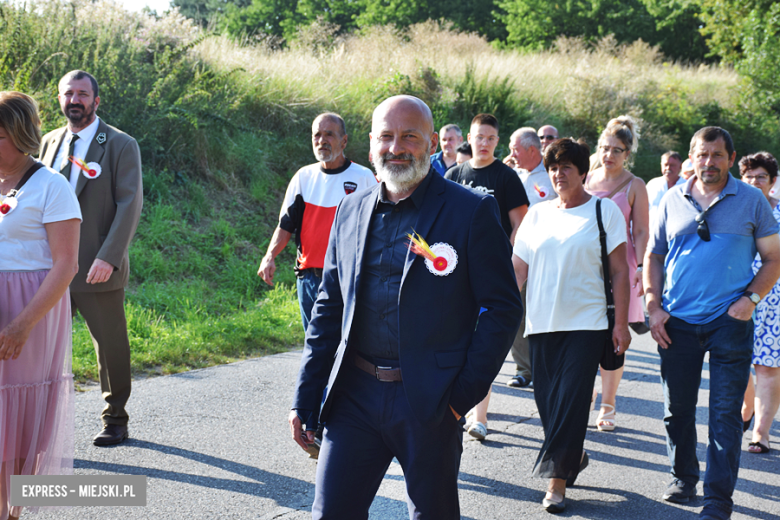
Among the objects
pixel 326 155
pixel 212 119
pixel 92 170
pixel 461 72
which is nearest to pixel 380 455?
pixel 326 155

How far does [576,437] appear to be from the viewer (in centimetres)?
411

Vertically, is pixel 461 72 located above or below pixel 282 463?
above

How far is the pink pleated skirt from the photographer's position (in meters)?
3.37

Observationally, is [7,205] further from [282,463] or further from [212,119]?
[212,119]

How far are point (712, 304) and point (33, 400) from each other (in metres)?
3.73

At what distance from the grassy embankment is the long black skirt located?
3.88 m

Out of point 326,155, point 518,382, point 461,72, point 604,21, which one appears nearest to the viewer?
point 326,155

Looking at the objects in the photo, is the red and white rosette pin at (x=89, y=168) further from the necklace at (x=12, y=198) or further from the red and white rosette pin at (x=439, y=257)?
the red and white rosette pin at (x=439, y=257)

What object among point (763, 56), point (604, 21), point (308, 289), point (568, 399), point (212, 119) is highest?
point (604, 21)

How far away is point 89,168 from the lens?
478 centimetres

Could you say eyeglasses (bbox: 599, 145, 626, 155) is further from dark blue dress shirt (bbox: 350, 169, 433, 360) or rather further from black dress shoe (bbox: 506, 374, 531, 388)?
dark blue dress shirt (bbox: 350, 169, 433, 360)

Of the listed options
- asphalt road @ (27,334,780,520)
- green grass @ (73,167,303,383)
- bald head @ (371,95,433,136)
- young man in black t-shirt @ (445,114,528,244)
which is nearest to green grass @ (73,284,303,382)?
green grass @ (73,167,303,383)

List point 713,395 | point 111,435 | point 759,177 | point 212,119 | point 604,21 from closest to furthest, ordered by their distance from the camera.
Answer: point 713,395 < point 111,435 < point 759,177 < point 212,119 < point 604,21

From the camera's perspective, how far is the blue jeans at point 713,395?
3.93m
